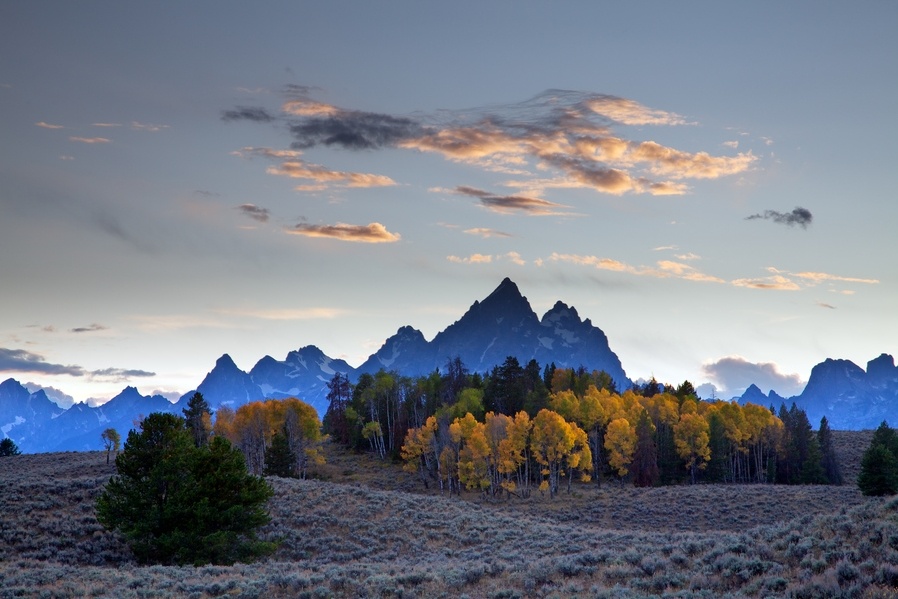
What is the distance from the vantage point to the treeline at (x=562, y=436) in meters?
77.3

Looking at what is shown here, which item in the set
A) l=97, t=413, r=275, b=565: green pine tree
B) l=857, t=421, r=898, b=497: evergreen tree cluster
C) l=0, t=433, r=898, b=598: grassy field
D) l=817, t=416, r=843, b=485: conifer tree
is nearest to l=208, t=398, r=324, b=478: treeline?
l=0, t=433, r=898, b=598: grassy field

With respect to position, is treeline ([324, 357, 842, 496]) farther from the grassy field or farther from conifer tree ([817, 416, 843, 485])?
the grassy field

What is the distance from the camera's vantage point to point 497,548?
3847 centimetres

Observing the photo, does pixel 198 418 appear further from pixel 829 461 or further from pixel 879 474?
pixel 829 461

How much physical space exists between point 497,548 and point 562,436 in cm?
3962

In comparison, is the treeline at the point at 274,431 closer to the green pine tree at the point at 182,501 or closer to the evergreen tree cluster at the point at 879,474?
the green pine tree at the point at 182,501

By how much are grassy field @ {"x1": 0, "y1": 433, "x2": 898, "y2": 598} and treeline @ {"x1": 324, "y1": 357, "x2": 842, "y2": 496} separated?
556 cm

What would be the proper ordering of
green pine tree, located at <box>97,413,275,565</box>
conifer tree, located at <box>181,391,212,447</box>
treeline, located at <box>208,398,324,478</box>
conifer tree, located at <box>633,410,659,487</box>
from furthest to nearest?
conifer tree, located at <box>181,391,212,447</box> < treeline, located at <box>208,398,324,478</box> < conifer tree, located at <box>633,410,659,487</box> < green pine tree, located at <box>97,413,275,565</box>

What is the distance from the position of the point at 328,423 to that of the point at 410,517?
7677cm

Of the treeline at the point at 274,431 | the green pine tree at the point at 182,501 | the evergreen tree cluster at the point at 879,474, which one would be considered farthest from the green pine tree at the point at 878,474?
the treeline at the point at 274,431

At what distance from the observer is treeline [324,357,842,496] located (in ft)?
254

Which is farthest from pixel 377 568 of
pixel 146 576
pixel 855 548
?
pixel 855 548

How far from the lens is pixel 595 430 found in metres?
89.9

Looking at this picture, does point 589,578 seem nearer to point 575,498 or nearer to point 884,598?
point 884,598
